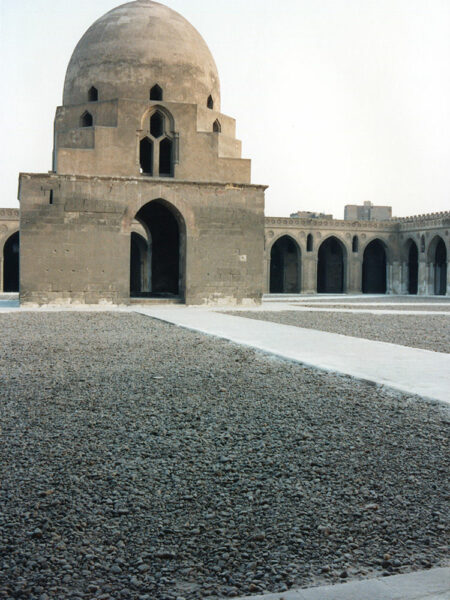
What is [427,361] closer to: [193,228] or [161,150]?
[193,228]

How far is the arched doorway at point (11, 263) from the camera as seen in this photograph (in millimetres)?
37156

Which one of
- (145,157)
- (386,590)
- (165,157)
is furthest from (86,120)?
(386,590)

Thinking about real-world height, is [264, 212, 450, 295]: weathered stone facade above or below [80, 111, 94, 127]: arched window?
below

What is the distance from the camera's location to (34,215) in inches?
699

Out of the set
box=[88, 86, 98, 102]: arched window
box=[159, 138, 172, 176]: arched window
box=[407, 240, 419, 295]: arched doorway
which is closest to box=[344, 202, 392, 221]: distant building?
box=[407, 240, 419, 295]: arched doorway

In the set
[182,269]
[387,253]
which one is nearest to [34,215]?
[182,269]

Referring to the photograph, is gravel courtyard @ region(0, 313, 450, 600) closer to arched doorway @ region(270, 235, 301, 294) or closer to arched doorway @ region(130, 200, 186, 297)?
arched doorway @ region(130, 200, 186, 297)

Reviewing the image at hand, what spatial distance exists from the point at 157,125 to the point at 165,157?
107 cm

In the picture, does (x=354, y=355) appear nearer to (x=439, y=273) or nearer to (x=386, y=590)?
(x=386, y=590)

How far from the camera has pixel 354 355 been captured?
771cm

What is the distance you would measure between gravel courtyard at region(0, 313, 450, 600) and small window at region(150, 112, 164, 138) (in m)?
14.9

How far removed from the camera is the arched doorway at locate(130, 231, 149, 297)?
33719 millimetres

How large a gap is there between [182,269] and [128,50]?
710 centimetres

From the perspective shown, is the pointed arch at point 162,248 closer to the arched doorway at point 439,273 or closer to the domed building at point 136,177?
the domed building at point 136,177
